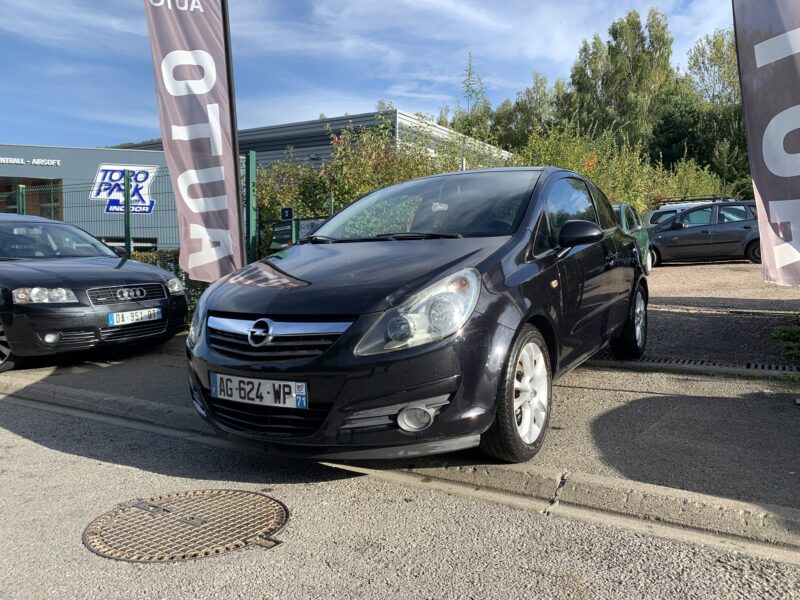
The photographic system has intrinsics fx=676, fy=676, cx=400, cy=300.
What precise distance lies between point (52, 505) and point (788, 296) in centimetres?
916

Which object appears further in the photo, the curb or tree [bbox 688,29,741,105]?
tree [bbox 688,29,741,105]

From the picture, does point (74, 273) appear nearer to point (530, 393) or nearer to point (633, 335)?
point (530, 393)

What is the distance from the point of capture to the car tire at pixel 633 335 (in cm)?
557

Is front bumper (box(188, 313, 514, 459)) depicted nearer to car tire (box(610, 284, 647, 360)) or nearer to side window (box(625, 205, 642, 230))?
car tire (box(610, 284, 647, 360))

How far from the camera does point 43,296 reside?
6129 mm

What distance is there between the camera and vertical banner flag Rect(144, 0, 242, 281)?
20.5 ft

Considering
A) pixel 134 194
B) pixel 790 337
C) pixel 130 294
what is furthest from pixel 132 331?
pixel 790 337

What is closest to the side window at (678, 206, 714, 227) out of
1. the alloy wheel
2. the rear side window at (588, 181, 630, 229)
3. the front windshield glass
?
the rear side window at (588, 181, 630, 229)

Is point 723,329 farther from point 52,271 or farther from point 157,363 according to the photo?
point 52,271

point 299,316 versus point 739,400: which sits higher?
point 299,316

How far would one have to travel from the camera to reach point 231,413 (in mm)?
3482

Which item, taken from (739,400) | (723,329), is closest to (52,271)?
(739,400)

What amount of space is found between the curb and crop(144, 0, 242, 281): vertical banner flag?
3.83 metres

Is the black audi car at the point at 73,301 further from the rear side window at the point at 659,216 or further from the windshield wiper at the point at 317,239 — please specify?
the rear side window at the point at 659,216
